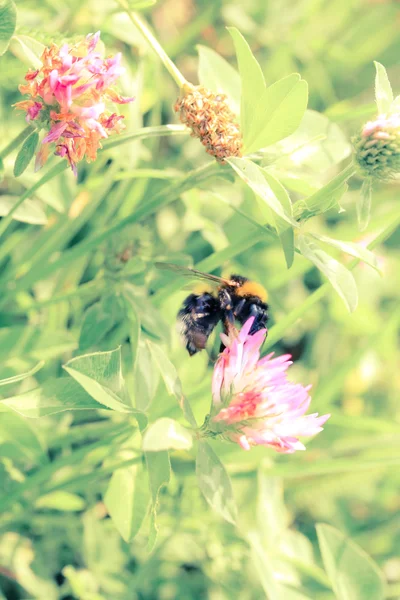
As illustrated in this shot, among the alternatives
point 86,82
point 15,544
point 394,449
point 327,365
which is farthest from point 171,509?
point 86,82

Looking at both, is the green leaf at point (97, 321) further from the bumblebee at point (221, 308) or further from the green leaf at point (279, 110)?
the green leaf at point (279, 110)

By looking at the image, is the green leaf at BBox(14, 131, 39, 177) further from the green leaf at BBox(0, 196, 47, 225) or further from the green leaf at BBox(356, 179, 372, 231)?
the green leaf at BBox(356, 179, 372, 231)

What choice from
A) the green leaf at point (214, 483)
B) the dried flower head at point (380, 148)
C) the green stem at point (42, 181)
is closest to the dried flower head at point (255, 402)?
the green leaf at point (214, 483)

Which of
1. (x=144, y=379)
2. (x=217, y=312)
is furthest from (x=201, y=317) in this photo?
(x=144, y=379)

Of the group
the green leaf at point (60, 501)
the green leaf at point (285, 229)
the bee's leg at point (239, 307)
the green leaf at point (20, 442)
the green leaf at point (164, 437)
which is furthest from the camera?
the green leaf at point (60, 501)

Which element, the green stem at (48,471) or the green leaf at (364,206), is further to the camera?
the green stem at (48,471)

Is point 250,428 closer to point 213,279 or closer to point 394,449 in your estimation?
point 213,279

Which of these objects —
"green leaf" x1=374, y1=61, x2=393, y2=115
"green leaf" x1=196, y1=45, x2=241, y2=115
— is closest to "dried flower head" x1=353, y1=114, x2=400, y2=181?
"green leaf" x1=374, y1=61, x2=393, y2=115
